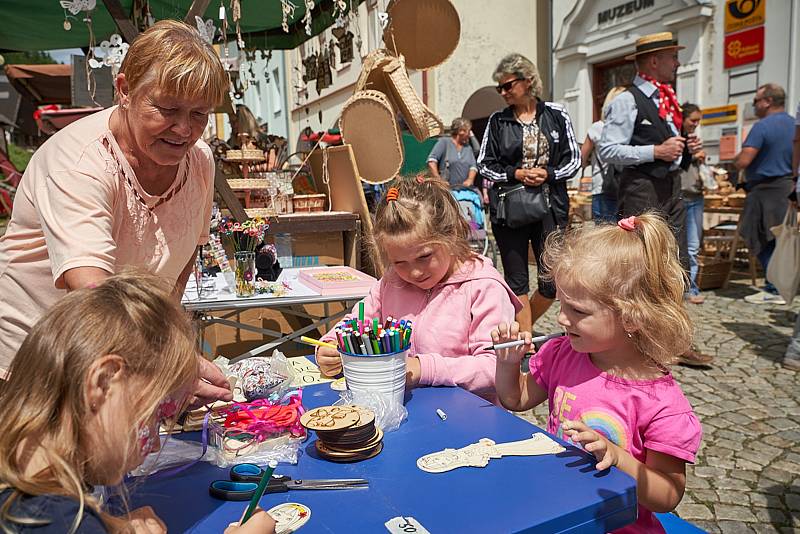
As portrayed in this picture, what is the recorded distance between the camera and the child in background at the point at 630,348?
1277 mm

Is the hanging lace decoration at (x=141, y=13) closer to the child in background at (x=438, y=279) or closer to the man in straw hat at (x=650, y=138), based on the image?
the child in background at (x=438, y=279)

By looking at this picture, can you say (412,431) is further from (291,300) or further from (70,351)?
(291,300)

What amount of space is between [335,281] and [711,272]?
16.0ft

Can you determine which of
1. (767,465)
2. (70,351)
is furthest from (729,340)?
(70,351)

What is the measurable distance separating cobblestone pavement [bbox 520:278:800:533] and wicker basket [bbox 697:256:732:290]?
1.19 metres

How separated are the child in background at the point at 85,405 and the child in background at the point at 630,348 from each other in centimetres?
82

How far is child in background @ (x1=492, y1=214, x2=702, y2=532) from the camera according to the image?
4.19 ft

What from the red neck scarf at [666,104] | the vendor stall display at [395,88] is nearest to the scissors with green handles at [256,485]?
the vendor stall display at [395,88]

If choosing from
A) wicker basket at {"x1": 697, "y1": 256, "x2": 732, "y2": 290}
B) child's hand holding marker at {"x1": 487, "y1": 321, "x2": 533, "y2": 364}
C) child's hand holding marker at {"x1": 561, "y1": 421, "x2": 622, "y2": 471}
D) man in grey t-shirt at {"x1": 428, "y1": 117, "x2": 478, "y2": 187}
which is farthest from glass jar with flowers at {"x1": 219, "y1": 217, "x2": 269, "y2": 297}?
wicker basket at {"x1": 697, "y1": 256, "x2": 732, "y2": 290}

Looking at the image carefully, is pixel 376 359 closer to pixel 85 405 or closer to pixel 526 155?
pixel 85 405

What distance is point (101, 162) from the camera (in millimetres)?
1503

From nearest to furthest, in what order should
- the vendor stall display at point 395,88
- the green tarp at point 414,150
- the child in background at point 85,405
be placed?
1. the child in background at point 85,405
2. the vendor stall display at point 395,88
3. the green tarp at point 414,150

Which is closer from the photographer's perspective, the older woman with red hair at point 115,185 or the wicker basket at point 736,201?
the older woman with red hair at point 115,185

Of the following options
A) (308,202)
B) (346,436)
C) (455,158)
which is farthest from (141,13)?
(455,158)
